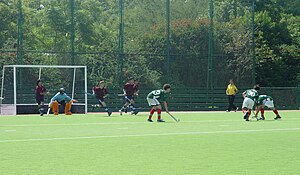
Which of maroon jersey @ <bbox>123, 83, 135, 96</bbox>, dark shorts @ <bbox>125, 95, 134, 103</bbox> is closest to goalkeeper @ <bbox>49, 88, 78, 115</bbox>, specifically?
dark shorts @ <bbox>125, 95, 134, 103</bbox>

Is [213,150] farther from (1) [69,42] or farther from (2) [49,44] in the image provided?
(2) [49,44]

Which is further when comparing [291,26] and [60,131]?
[291,26]

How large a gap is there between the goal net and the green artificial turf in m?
17.0

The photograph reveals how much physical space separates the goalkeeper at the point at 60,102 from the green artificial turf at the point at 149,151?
42.6 feet

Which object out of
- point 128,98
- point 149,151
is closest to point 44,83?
point 128,98

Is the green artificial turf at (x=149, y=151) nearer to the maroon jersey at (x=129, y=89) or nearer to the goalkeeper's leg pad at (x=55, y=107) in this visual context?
the goalkeeper's leg pad at (x=55, y=107)

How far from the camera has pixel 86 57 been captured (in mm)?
42125

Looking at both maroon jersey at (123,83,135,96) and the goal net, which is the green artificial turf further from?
the goal net

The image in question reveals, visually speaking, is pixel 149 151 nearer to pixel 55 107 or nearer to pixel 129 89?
pixel 55 107

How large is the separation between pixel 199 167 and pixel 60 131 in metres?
9.95

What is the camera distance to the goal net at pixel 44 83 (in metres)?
38.6

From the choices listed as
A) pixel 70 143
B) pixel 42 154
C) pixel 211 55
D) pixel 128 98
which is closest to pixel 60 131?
pixel 70 143

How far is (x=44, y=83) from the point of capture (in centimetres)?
4047

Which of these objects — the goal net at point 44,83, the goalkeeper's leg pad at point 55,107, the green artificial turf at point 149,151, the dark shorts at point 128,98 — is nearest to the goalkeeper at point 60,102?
the goalkeeper's leg pad at point 55,107
